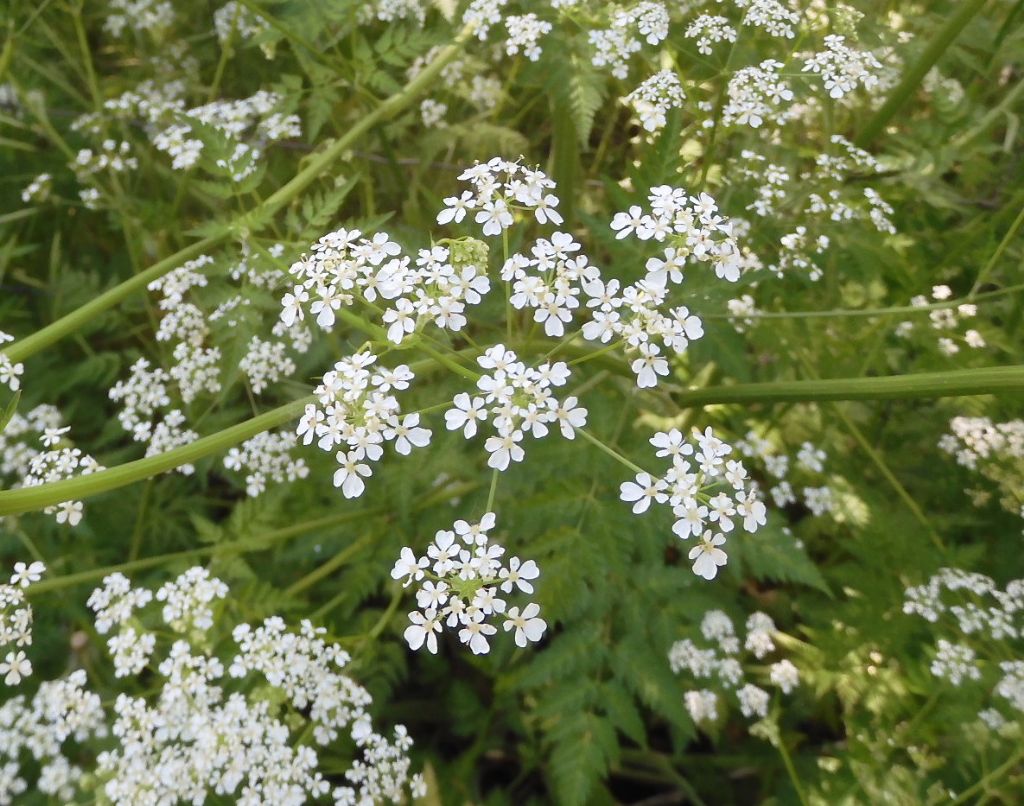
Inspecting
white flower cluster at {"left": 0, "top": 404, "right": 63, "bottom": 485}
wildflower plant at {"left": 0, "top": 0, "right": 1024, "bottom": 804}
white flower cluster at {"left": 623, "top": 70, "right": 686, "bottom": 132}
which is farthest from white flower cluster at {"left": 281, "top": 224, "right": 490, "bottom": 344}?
white flower cluster at {"left": 0, "top": 404, "right": 63, "bottom": 485}

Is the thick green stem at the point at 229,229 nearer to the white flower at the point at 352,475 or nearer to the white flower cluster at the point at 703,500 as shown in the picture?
the white flower at the point at 352,475

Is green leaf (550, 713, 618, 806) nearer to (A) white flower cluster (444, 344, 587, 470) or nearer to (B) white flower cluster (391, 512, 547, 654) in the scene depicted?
(B) white flower cluster (391, 512, 547, 654)

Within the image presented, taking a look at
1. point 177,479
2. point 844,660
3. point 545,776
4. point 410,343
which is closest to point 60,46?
point 177,479

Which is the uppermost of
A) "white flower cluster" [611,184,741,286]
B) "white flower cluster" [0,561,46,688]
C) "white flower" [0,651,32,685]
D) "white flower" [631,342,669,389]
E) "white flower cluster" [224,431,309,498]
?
"white flower cluster" [611,184,741,286]

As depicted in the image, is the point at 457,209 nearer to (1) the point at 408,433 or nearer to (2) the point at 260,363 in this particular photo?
(1) the point at 408,433

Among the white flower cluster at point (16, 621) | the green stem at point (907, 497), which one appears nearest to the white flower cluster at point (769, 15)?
the green stem at point (907, 497)

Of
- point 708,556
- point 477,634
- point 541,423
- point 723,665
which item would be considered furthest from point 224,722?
point 723,665

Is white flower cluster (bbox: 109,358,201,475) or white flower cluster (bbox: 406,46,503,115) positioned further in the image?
white flower cluster (bbox: 406,46,503,115)
